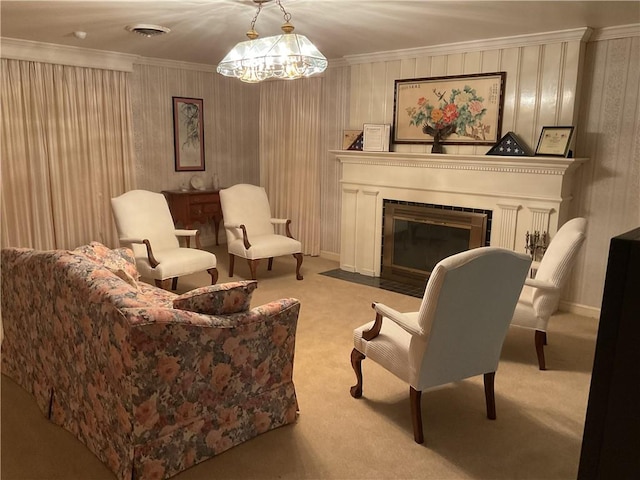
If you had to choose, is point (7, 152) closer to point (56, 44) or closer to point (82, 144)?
point (82, 144)

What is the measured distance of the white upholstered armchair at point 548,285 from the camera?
3236 millimetres

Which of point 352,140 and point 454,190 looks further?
point 352,140

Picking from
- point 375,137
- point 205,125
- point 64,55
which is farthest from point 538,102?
point 64,55

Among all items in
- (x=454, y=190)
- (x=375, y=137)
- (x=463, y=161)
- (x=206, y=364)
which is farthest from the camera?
(x=375, y=137)

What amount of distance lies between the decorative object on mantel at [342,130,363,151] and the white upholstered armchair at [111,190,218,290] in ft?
6.37

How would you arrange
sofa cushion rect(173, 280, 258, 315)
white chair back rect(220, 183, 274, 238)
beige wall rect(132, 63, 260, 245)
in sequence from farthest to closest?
beige wall rect(132, 63, 260, 245) < white chair back rect(220, 183, 274, 238) < sofa cushion rect(173, 280, 258, 315)

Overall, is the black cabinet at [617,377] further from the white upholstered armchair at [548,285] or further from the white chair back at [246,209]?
the white chair back at [246,209]

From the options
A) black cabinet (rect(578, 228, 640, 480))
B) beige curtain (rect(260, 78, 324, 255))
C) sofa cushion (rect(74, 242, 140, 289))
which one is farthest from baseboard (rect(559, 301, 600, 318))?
black cabinet (rect(578, 228, 640, 480))

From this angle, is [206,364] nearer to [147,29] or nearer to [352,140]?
[147,29]

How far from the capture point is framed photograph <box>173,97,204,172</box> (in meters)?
6.36

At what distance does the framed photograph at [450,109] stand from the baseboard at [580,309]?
1601 millimetres

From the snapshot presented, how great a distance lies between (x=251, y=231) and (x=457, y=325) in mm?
3501

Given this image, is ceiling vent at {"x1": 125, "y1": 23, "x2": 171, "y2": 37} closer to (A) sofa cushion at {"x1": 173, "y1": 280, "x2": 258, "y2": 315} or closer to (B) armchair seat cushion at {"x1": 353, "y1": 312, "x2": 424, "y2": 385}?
(A) sofa cushion at {"x1": 173, "y1": 280, "x2": 258, "y2": 315}

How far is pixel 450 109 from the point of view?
485cm
